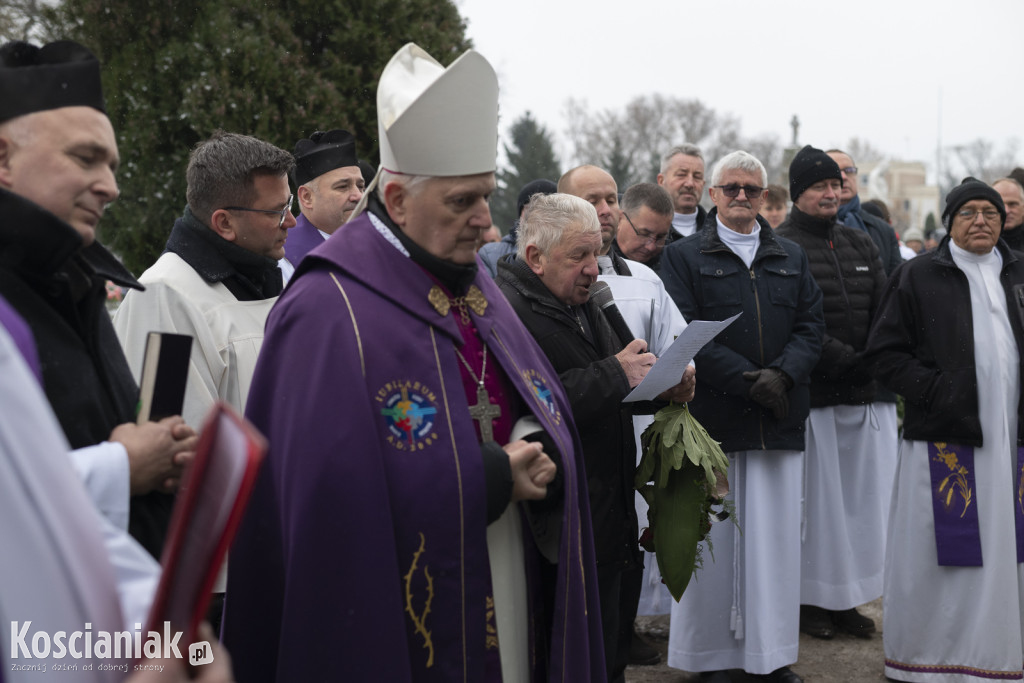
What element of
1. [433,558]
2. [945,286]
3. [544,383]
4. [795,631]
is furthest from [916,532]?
[433,558]

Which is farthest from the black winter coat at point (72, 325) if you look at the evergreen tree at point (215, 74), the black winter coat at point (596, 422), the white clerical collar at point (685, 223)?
the evergreen tree at point (215, 74)

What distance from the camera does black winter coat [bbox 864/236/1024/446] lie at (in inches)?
208

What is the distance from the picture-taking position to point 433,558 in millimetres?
2775

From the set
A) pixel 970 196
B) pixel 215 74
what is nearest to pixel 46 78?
pixel 970 196

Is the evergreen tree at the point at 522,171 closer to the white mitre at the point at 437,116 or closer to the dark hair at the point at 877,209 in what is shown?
the dark hair at the point at 877,209

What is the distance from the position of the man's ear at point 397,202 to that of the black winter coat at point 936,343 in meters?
3.42

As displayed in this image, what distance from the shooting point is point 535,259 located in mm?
4105

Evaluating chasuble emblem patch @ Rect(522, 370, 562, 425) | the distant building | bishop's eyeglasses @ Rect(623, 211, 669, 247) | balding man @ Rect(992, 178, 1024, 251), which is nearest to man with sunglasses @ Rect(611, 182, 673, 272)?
bishop's eyeglasses @ Rect(623, 211, 669, 247)

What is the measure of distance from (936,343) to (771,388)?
3.07ft

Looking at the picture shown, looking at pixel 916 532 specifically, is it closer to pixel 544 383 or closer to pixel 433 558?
pixel 544 383

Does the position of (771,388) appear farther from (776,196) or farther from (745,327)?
(776,196)

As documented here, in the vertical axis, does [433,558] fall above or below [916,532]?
above

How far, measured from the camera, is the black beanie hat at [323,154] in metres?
5.31

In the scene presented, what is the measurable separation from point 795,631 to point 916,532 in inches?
33.4
